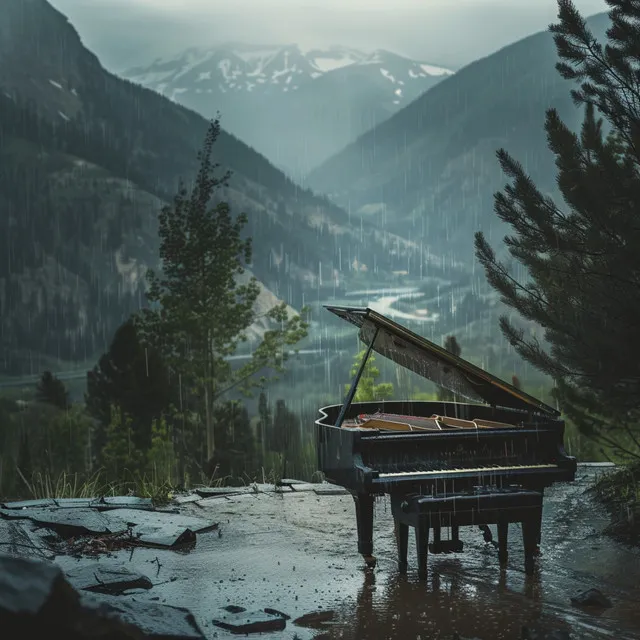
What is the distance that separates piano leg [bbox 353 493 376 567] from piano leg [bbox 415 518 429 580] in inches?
20.1

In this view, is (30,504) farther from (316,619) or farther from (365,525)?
(316,619)

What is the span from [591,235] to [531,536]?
232 cm

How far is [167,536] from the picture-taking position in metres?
6.29

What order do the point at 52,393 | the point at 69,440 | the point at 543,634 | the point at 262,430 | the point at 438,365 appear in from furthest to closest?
the point at 52,393, the point at 262,430, the point at 69,440, the point at 438,365, the point at 543,634

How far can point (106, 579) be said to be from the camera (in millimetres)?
5000

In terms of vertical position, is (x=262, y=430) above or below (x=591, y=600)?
below

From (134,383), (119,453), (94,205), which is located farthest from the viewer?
(94,205)

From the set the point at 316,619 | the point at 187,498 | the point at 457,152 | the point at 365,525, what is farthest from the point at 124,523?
the point at 457,152

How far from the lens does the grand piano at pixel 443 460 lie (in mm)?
4938

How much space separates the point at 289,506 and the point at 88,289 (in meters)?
54.8

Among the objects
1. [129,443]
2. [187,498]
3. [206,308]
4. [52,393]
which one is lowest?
[129,443]

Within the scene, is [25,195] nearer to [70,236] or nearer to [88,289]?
[70,236]

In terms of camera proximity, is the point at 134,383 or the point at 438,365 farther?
the point at 134,383

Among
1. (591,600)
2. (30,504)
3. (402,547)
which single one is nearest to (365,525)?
(402,547)
